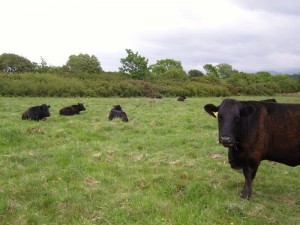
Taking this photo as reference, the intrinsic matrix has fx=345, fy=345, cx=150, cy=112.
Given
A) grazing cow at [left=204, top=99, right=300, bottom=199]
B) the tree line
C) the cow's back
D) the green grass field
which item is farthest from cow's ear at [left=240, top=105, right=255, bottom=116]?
the tree line

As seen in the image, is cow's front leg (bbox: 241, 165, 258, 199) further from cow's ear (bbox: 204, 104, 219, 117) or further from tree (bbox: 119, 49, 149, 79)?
tree (bbox: 119, 49, 149, 79)

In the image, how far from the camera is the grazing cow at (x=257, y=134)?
6602 mm

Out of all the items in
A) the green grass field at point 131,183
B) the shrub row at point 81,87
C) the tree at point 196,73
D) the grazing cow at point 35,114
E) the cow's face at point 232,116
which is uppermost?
the tree at point 196,73

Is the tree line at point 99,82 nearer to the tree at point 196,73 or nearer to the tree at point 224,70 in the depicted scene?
the tree at point 196,73

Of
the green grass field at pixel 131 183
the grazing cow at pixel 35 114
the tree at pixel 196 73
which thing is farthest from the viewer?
the tree at pixel 196 73

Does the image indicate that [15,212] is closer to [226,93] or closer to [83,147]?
[83,147]

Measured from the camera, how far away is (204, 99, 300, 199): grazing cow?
6.60 metres

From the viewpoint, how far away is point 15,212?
5.74 m

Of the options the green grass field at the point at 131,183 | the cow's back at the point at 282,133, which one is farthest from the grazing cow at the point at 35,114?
the cow's back at the point at 282,133

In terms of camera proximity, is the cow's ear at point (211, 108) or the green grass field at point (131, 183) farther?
the cow's ear at point (211, 108)

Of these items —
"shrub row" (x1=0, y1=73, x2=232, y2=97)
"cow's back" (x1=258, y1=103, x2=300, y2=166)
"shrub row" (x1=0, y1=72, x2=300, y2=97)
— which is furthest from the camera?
"shrub row" (x1=0, y1=72, x2=300, y2=97)

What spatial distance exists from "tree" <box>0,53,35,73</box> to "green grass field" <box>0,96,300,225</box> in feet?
150

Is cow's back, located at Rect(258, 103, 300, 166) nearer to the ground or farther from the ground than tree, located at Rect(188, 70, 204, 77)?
nearer to the ground

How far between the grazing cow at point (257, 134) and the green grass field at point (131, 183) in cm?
69
